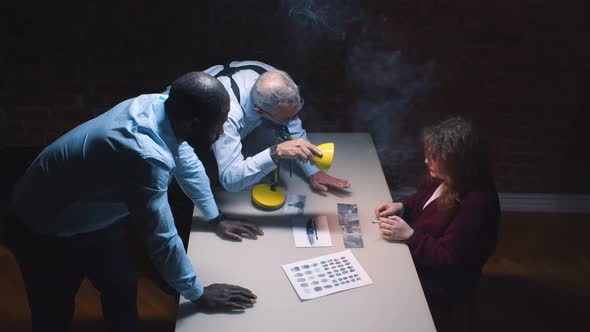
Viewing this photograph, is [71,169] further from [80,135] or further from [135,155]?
[135,155]

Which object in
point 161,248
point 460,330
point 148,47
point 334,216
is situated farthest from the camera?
point 148,47

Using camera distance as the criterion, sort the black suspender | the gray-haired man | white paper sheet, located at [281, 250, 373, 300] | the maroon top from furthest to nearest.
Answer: the black suspender < the gray-haired man < the maroon top < white paper sheet, located at [281, 250, 373, 300]

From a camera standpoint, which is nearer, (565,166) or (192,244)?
(192,244)

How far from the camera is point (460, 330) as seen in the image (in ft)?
8.65

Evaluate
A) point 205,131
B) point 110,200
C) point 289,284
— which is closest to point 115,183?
point 110,200

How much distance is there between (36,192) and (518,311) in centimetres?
252

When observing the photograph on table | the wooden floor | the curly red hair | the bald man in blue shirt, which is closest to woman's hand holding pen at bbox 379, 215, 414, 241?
the photograph on table

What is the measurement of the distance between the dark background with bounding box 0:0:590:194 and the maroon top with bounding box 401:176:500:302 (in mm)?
1206

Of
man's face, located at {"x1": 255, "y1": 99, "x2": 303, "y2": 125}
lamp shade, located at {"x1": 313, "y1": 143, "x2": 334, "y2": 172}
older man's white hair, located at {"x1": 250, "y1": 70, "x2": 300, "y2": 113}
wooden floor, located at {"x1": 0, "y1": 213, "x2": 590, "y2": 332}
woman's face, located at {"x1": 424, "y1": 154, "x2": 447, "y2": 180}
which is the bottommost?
wooden floor, located at {"x1": 0, "y1": 213, "x2": 590, "y2": 332}

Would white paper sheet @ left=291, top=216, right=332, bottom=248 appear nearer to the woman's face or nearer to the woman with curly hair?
the woman with curly hair

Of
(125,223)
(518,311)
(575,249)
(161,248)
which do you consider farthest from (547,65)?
(125,223)

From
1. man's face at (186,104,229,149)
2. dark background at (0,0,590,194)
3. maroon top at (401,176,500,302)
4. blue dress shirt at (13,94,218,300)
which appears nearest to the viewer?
blue dress shirt at (13,94,218,300)

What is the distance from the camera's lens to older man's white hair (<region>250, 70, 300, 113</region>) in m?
2.24

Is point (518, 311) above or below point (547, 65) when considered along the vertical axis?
below
